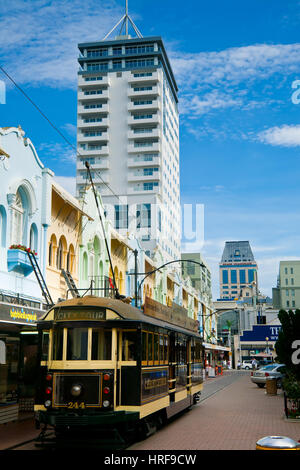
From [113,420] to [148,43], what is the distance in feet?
290

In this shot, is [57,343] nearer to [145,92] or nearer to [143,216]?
[143,216]

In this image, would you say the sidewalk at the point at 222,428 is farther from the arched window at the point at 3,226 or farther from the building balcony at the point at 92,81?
the building balcony at the point at 92,81

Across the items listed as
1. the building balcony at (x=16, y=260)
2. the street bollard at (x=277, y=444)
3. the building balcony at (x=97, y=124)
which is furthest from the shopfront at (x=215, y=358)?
the building balcony at (x=97, y=124)

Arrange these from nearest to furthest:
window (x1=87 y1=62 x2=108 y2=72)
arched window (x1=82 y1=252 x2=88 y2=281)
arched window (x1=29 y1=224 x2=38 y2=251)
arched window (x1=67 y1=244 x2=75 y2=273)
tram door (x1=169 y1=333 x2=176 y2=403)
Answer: tram door (x1=169 y1=333 x2=176 y2=403) < arched window (x1=29 y1=224 x2=38 y2=251) < arched window (x1=67 y1=244 x2=75 y2=273) < arched window (x1=82 y1=252 x2=88 y2=281) < window (x1=87 y1=62 x2=108 y2=72)

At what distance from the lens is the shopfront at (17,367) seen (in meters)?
17.5

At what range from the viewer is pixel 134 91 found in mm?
91000

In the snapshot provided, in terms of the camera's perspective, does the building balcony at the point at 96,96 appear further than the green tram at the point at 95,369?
Yes

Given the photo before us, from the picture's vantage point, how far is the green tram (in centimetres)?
1141

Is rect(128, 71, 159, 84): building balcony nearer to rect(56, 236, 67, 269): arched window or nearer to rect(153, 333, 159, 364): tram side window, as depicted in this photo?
rect(56, 236, 67, 269): arched window

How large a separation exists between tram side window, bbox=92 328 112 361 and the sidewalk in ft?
7.19

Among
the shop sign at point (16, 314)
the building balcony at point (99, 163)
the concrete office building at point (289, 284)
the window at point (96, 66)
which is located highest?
the window at point (96, 66)

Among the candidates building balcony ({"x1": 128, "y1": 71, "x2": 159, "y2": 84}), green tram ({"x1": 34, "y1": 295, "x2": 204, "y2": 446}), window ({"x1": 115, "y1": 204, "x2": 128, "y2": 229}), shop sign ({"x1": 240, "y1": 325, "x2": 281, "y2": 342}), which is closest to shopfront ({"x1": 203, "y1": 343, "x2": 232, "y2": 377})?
shop sign ({"x1": 240, "y1": 325, "x2": 281, "y2": 342})

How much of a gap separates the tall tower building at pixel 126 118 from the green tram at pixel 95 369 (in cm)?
7387
